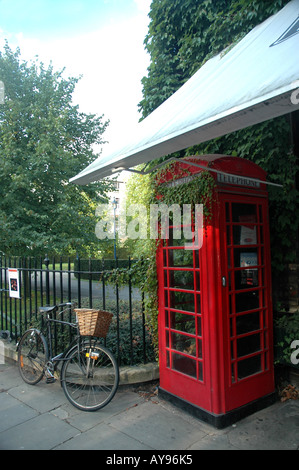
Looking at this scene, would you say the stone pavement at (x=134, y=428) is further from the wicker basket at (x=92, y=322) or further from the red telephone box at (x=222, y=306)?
the wicker basket at (x=92, y=322)

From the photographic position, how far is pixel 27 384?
4219mm

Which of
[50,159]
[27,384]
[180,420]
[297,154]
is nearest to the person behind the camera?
[180,420]

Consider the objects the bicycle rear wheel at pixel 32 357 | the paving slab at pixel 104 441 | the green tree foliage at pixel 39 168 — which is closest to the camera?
the paving slab at pixel 104 441

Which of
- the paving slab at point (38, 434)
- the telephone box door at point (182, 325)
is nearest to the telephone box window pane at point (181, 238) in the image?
the telephone box door at point (182, 325)

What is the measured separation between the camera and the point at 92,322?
3.38 m

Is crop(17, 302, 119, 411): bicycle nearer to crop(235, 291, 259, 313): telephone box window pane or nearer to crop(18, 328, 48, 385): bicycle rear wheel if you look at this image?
crop(18, 328, 48, 385): bicycle rear wheel

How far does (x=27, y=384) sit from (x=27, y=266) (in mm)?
1978

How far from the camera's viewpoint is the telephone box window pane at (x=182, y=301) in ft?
10.7

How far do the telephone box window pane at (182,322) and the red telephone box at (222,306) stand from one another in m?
0.01

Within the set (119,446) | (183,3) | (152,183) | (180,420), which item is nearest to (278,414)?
(180,420)

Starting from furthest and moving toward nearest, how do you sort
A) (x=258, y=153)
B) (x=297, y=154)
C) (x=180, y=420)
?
(x=258, y=153)
(x=297, y=154)
(x=180, y=420)

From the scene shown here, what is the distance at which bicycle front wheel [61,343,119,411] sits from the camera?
3394 millimetres

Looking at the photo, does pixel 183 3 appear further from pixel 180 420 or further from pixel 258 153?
pixel 180 420

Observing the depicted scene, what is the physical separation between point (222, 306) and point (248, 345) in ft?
2.19
